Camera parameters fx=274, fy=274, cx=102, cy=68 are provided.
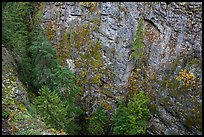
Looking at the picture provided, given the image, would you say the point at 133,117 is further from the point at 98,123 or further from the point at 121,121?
the point at 98,123

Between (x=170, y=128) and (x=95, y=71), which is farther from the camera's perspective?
(x=95, y=71)

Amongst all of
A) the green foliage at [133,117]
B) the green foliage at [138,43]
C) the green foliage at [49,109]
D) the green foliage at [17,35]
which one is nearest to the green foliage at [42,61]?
the green foliage at [17,35]

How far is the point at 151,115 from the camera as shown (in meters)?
18.6

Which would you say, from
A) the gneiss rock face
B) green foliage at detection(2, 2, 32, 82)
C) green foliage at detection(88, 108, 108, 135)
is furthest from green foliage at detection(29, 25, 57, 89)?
green foliage at detection(88, 108, 108, 135)

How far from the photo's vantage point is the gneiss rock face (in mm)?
17375

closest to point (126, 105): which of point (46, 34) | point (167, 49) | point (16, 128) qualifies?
point (167, 49)

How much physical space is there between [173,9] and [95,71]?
685 cm

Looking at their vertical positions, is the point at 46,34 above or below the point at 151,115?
above

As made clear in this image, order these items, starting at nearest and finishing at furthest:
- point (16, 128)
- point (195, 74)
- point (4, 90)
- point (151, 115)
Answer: point (16, 128) < point (4, 90) < point (195, 74) < point (151, 115)

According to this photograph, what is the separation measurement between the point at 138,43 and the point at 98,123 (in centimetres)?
607

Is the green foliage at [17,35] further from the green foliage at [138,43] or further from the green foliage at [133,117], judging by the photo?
the green foliage at [138,43]

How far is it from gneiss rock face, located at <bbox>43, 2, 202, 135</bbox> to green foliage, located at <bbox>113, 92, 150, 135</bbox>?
1.31m

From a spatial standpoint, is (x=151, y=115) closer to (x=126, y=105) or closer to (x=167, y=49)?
(x=126, y=105)

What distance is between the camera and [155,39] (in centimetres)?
1850
